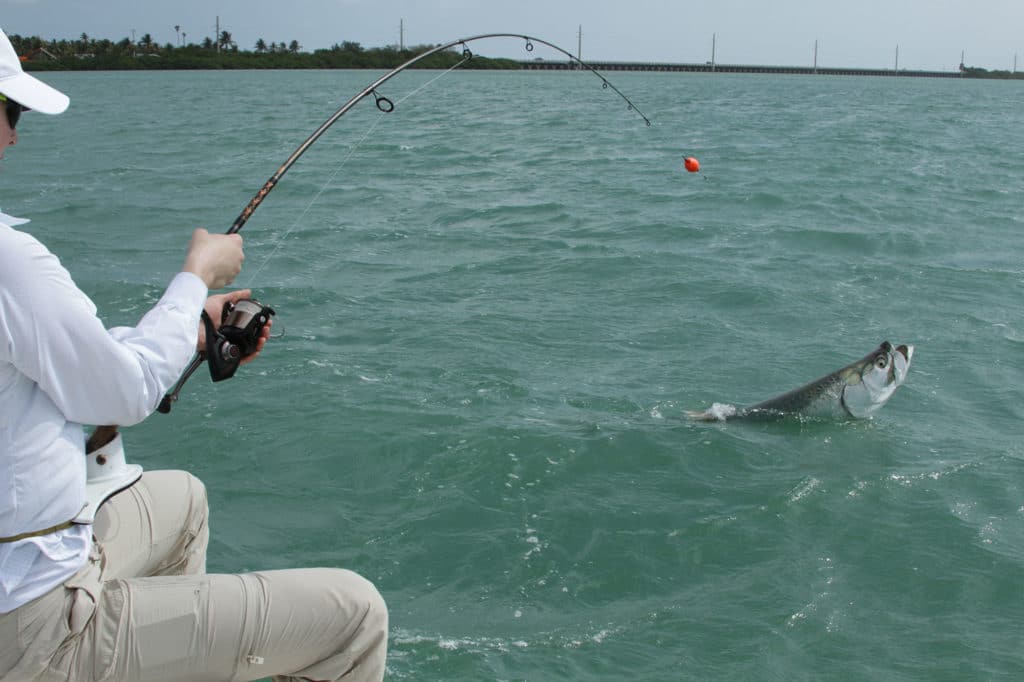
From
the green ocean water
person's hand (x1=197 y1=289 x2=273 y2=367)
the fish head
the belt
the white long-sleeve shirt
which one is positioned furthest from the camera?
the fish head

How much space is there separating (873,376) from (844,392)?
0.21 meters

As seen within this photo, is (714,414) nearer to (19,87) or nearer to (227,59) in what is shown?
(19,87)

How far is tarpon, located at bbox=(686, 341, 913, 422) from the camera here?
6066mm

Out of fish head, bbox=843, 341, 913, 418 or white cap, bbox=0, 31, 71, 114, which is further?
fish head, bbox=843, 341, 913, 418

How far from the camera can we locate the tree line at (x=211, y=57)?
8294 cm

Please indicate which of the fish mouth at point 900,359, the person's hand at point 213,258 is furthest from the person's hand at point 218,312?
the fish mouth at point 900,359

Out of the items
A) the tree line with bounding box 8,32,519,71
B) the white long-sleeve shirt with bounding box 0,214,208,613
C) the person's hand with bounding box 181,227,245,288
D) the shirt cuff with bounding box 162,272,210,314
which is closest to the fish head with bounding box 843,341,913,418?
the person's hand with bounding box 181,227,245,288

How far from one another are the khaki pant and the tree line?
253 feet

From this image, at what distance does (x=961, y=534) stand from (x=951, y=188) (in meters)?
13.0

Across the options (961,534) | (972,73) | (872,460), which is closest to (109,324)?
(872,460)

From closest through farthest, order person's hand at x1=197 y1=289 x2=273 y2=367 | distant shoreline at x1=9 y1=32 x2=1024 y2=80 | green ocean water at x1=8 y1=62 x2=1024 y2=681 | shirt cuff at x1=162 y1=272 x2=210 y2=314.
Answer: shirt cuff at x1=162 y1=272 x2=210 y2=314
person's hand at x1=197 y1=289 x2=273 y2=367
green ocean water at x1=8 y1=62 x2=1024 y2=681
distant shoreline at x1=9 y1=32 x2=1024 y2=80

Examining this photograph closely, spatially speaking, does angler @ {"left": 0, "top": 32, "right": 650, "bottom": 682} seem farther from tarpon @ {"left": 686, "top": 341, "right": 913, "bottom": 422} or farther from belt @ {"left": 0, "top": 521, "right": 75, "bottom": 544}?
tarpon @ {"left": 686, "top": 341, "right": 913, "bottom": 422}

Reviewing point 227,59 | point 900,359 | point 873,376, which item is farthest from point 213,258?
point 227,59

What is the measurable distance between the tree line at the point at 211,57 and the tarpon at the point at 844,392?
73.4 meters
